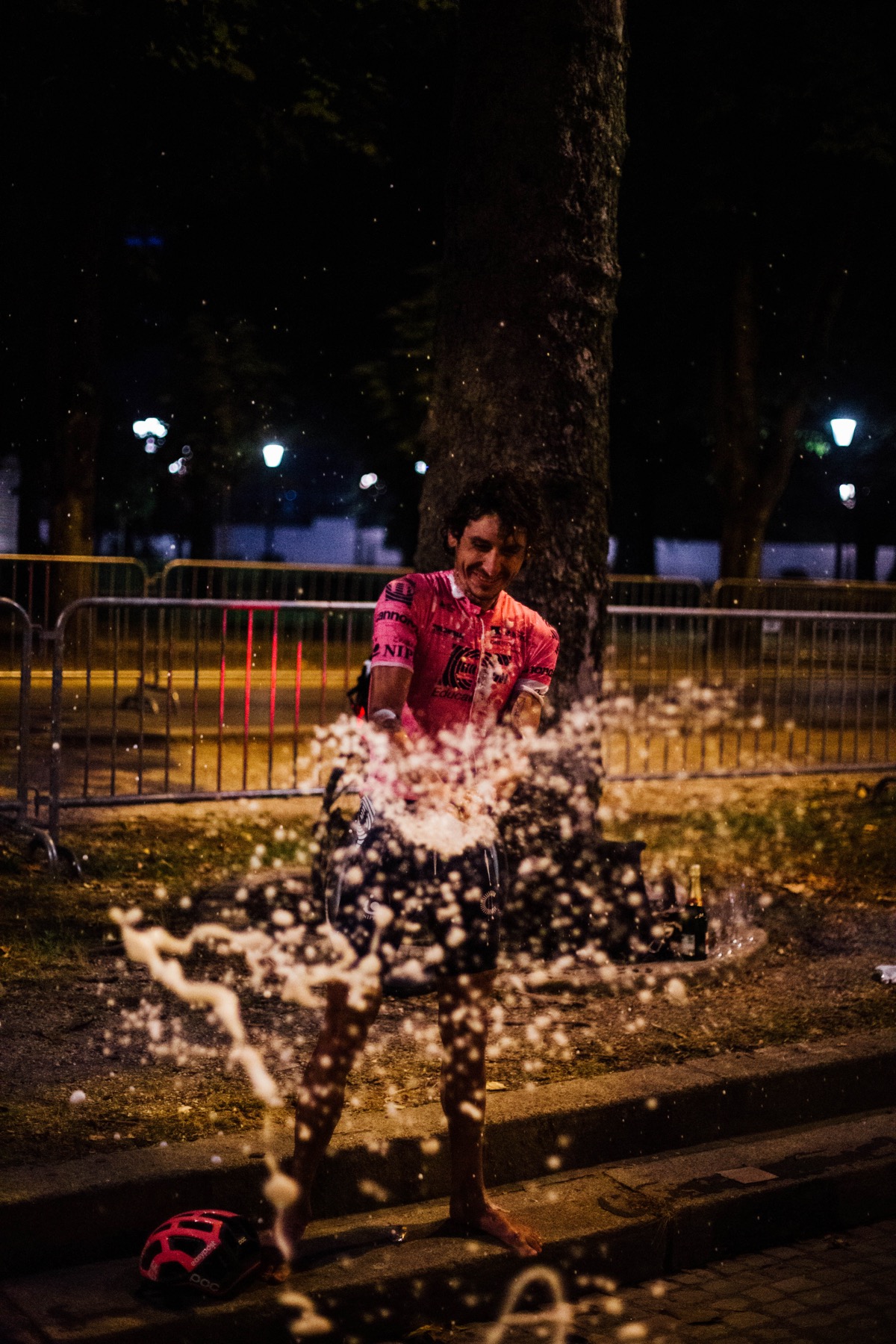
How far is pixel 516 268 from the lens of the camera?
697 centimetres

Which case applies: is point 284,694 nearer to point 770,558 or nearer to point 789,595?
point 789,595

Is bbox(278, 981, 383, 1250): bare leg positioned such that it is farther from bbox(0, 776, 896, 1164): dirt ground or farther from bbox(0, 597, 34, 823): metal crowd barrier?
bbox(0, 597, 34, 823): metal crowd barrier

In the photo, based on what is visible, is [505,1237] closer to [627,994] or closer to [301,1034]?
[301,1034]

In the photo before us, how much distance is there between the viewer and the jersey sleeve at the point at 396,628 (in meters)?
4.09

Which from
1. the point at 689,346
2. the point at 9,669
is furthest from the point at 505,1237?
the point at 689,346

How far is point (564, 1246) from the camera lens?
4.20 m

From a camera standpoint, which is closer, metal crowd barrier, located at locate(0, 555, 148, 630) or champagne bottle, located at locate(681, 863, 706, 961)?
champagne bottle, located at locate(681, 863, 706, 961)

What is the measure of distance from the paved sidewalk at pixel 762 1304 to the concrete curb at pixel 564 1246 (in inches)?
2.8

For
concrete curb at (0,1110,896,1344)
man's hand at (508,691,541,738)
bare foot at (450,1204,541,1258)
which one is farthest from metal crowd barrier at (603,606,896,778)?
bare foot at (450,1204,541,1258)

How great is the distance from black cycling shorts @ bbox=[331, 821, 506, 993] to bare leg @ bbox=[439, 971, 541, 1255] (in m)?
0.09

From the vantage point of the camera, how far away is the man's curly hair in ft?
13.7

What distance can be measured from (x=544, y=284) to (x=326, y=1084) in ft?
13.3

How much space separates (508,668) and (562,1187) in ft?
4.95

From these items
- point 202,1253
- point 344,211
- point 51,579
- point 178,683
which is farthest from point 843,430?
point 202,1253
